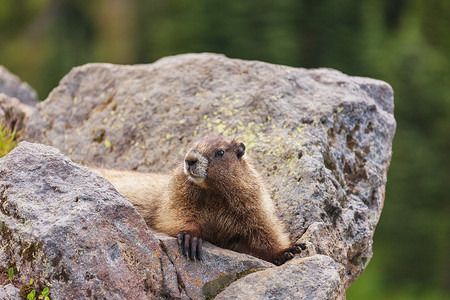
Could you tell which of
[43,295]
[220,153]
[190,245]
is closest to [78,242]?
[43,295]

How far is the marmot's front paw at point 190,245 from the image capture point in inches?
274

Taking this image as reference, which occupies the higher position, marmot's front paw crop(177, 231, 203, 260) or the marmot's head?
the marmot's head

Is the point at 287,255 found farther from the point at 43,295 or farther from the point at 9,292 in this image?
the point at 9,292

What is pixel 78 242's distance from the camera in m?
5.97

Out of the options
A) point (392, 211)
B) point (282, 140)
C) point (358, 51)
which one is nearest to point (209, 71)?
point (282, 140)

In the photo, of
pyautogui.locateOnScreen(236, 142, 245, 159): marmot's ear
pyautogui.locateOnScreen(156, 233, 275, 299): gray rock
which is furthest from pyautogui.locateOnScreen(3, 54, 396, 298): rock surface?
pyautogui.locateOnScreen(156, 233, 275, 299): gray rock

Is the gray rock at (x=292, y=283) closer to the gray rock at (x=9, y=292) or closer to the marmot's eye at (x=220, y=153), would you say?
the marmot's eye at (x=220, y=153)

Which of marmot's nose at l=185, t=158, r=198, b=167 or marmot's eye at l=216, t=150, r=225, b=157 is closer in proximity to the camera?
marmot's nose at l=185, t=158, r=198, b=167

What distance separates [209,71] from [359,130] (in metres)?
2.85

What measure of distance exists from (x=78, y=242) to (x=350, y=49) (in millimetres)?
33636

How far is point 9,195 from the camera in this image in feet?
20.7

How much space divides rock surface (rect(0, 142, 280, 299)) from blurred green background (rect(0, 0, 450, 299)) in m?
23.2

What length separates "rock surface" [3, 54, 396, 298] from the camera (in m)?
8.91

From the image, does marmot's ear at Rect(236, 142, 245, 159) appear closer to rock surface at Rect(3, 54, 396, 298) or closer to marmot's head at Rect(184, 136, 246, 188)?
marmot's head at Rect(184, 136, 246, 188)
